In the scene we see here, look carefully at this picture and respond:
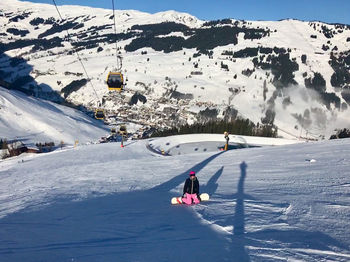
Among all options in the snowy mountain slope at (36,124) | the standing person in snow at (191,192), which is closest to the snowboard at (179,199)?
the standing person in snow at (191,192)

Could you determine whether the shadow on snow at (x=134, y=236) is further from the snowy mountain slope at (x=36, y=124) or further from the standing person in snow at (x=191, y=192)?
the snowy mountain slope at (x=36, y=124)

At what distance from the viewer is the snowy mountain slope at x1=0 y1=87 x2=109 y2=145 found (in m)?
80.4

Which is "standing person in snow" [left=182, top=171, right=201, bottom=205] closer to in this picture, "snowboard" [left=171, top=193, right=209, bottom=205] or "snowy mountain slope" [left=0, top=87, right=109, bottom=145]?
"snowboard" [left=171, top=193, right=209, bottom=205]

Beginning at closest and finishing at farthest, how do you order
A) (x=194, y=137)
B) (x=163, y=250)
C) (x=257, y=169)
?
(x=163, y=250), (x=257, y=169), (x=194, y=137)

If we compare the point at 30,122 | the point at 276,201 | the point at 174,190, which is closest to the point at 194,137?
the point at 174,190

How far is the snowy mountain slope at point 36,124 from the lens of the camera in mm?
80375

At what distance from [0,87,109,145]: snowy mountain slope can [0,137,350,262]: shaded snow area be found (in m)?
71.0

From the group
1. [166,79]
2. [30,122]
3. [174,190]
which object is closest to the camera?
[174,190]

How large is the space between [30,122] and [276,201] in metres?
93.8

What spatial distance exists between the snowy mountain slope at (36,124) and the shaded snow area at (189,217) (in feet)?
233

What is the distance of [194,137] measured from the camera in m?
46.2

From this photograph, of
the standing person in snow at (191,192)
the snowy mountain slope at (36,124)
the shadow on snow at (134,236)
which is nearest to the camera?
the shadow on snow at (134,236)

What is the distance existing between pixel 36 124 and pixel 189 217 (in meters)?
91.3

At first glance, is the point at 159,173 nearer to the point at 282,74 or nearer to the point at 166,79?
the point at 166,79
